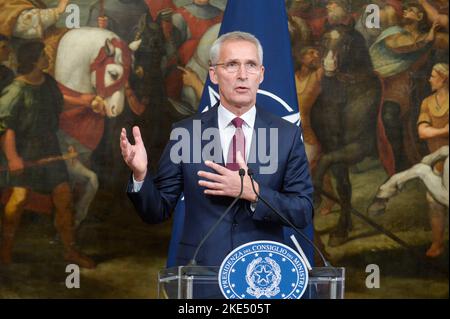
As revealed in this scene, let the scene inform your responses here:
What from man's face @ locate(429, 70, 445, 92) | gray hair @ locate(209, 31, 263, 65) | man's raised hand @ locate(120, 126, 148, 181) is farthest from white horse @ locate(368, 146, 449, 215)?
man's raised hand @ locate(120, 126, 148, 181)

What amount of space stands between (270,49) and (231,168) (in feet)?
5.90

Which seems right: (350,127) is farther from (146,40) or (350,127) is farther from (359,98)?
(146,40)

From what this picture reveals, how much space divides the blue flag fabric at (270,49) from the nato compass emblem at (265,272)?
256 cm

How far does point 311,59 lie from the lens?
27.6 feet

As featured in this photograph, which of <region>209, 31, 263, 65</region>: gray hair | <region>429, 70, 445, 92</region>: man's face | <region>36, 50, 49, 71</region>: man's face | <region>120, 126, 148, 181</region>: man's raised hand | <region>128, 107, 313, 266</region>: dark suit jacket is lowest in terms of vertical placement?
<region>128, 107, 313, 266</region>: dark suit jacket

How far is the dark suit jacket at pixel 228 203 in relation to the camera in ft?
14.6

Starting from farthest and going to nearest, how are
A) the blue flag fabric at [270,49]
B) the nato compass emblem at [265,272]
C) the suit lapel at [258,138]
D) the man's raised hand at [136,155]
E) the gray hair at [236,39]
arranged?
the blue flag fabric at [270,49], the gray hair at [236,39], the suit lapel at [258,138], the man's raised hand at [136,155], the nato compass emblem at [265,272]

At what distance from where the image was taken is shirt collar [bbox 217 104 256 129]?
15.9ft

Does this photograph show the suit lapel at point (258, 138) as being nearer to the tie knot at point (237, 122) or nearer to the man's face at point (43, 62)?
the tie knot at point (237, 122)

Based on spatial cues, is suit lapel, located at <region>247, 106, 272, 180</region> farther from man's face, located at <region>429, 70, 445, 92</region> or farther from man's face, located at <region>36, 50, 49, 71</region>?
man's face, located at <region>429, 70, 445, 92</region>

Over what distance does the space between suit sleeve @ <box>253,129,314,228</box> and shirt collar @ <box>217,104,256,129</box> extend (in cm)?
27

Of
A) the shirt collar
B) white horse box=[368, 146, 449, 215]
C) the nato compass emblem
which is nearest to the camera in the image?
the nato compass emblem

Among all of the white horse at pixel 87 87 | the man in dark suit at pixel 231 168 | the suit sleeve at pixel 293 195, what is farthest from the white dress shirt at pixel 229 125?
the white horse at pixel 87 87

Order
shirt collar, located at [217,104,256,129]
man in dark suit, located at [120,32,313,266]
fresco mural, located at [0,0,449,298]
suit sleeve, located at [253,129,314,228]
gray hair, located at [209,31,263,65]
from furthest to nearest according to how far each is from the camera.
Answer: fresco mural, located at [0,0,449,298] → shirt collar, located at [217,104,256,129] → gray hair, located at [209,31,263,65] → man in dark suit, located at [120,32,313,266] → suit sleeve, located at [253,129,314,228]
